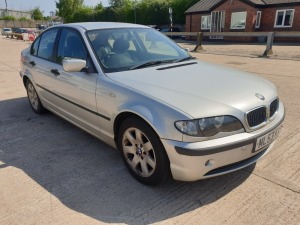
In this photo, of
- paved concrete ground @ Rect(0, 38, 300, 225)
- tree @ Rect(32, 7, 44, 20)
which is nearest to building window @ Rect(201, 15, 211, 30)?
paved concrete ground @ Rect(0, 38, 300, 225)

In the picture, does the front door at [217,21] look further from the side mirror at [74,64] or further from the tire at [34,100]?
the side mirror at [74,64]

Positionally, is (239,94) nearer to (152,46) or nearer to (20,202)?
(152,46)

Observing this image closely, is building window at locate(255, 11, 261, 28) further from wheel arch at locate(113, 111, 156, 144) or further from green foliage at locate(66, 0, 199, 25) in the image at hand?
wheel arch at locate(113, 111, 156, 144)

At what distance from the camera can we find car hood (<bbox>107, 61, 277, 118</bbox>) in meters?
2.40

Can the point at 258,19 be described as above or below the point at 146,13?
below

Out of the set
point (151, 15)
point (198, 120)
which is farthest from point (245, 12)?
point (198, 120)

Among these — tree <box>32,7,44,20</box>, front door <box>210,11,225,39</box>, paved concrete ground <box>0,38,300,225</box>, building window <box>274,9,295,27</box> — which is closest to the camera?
paved concrete ground <box>0,38,300,225</box>

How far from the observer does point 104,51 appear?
10.9 feet

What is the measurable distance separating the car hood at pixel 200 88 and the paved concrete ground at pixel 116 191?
851mm

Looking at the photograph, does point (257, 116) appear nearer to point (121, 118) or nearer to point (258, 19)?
point (121, 118)

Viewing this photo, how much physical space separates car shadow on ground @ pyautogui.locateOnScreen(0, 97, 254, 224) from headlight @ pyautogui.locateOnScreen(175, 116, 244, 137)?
0.72 m

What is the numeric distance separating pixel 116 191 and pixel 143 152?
483 mm

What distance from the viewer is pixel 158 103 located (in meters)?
2.44

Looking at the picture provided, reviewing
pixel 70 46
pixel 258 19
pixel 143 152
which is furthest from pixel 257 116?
pixel 258 19
